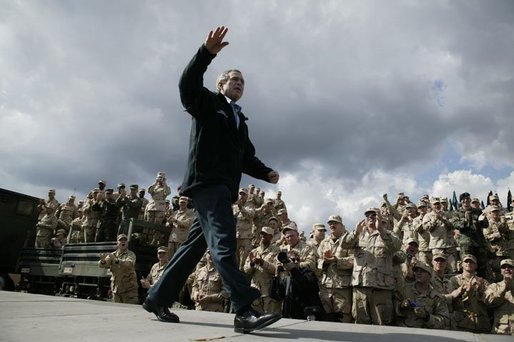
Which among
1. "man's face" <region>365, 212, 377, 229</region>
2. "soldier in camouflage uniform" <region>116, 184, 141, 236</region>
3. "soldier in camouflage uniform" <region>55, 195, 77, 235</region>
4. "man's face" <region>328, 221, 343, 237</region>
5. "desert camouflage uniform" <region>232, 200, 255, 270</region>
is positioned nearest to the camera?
"man's face" <region>365, 212, 377, 229</region>

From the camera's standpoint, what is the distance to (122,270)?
860 cm

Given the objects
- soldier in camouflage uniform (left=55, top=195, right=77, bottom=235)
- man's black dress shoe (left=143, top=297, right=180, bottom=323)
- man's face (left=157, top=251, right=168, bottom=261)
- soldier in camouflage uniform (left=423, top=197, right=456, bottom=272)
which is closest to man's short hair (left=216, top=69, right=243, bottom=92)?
man's black dress shoe (left=143, top=297, right=180, bottom=323)

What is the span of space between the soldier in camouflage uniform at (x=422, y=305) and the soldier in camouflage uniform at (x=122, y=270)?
5354 millimetres

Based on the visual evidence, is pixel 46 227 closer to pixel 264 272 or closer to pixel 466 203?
pixel 264 272

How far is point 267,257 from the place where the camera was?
300 inches

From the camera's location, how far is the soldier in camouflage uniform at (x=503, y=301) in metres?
6.38

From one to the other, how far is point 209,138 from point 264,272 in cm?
499

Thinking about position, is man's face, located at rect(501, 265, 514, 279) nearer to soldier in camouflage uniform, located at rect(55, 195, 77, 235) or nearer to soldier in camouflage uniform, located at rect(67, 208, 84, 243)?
soldier in camouflage uniform, located at rect(67, 208, 84, 243)

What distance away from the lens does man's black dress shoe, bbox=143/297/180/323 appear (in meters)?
3.03

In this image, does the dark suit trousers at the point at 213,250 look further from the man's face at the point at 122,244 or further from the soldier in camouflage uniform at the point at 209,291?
the man's face at the point at 122,244

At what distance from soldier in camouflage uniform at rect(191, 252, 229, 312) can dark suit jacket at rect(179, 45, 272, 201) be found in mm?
5283

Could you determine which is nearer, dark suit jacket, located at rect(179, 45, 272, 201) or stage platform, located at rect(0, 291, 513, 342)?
stage platform, located at rect(0, 291, 513, 342)

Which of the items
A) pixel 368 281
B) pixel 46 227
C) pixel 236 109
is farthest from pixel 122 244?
pixel 236 109

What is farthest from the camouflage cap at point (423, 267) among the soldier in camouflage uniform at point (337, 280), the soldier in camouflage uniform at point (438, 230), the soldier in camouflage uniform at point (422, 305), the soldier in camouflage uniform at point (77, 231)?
the soldier in camouflage uniform at point (77, 231)
